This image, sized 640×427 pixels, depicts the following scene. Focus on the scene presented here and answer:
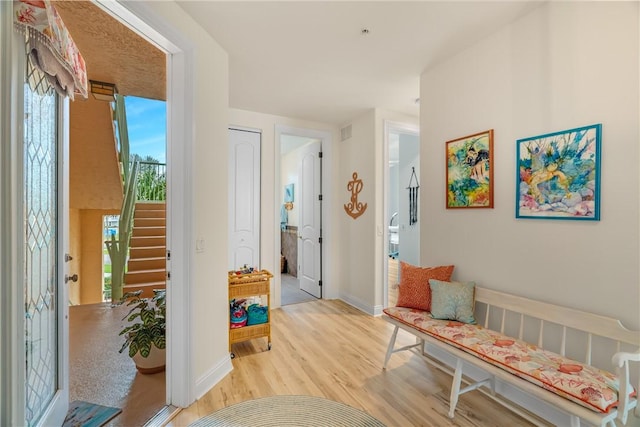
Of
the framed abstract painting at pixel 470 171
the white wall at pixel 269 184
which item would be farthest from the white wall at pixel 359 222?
the framed abstract painting at pixel 470 171

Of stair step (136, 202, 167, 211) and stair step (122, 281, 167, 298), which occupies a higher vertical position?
stair step (136, 202, 167, 211)

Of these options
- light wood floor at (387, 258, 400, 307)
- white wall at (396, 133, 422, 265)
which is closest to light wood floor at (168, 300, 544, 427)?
light wood floor at (387, 258, 400, 307)

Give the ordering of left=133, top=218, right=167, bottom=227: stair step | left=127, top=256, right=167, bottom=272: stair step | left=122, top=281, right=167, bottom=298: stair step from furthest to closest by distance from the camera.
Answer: left=133, top=218, right=167, bottom=227: stair step
left=127, top=256, right=167, bottom=272: stair step
left=122, top=281, right=167, bottom=298: stair step

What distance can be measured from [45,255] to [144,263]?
3.64m

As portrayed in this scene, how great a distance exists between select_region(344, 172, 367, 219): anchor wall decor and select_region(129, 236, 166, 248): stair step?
3472 millimetres

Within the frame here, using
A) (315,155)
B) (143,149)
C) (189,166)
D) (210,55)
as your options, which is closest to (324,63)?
(210,55)

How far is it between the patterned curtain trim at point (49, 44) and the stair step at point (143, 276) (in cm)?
370

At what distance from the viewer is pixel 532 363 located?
160cm

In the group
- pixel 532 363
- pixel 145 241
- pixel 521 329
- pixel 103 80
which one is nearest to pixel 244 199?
pixel 103 80

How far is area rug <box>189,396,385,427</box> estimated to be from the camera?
1812 millimetres

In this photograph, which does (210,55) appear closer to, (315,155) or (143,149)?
(315,155)

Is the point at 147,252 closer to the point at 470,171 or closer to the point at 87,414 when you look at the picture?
the point at 87,414

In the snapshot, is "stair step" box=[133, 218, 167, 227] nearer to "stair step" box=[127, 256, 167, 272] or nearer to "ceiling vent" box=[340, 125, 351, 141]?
"stair step" box=[127, 256, 167, 272]

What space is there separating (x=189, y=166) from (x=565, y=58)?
2.42 meters
